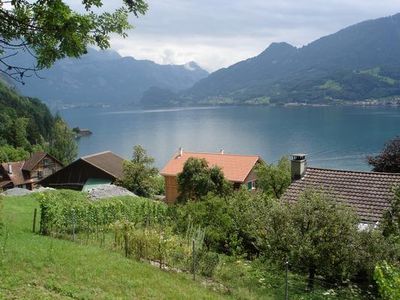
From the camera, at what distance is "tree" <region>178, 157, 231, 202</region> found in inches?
1417

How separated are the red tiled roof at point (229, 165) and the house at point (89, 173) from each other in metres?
10.1

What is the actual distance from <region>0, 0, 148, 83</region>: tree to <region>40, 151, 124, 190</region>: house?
172 ft

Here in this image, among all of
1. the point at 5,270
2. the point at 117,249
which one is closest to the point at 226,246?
the point at 117,249

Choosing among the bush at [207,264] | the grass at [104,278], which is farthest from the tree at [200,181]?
the bush at [207,264]

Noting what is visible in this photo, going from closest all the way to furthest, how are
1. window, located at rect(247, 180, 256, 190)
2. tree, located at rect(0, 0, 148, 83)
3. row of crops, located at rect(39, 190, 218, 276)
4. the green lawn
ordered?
tree, located at rect(0, 0, 148, 83) < the green lawn < row of crops, located at rect(39, 190, 218, 276) < window, located at rect(247, 180, 256, 190)

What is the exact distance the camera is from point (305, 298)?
15008mm

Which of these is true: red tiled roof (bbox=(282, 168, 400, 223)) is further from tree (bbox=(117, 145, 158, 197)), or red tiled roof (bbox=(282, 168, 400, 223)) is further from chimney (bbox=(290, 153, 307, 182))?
tree (bbox=(117, 145, 158, 197))

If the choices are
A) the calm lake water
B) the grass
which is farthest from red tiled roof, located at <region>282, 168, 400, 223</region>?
the calm lake water

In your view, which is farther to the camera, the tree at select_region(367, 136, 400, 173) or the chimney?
the tree at select_region(367, 136, 400, 173)

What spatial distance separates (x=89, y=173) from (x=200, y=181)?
2837 cm

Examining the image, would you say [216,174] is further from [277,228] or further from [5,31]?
[5,31]

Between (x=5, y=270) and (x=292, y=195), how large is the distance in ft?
52.8

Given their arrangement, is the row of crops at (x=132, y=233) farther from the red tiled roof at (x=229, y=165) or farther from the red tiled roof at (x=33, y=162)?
the red tiled roof at (x=33, y=162)

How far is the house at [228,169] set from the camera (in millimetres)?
48406
